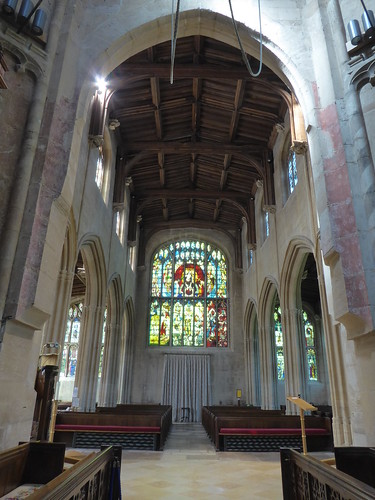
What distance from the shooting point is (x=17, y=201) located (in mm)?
3840

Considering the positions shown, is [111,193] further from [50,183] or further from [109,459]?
[109,459]

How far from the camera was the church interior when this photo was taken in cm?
396

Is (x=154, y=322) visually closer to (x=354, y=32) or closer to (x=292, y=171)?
(x=292, y=171)

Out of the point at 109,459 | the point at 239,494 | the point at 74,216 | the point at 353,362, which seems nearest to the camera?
the point at 109,459

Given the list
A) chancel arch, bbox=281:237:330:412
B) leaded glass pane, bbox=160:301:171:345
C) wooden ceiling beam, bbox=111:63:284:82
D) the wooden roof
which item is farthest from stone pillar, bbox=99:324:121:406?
wooden ceiling beam, bbox=111:63:284:82

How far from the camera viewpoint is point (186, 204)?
670 inches

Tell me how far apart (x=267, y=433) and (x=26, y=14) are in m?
7.85

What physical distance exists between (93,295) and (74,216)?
334 centimetres

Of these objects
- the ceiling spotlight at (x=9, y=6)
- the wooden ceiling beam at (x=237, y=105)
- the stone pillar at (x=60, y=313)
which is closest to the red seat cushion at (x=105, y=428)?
the stone pillar at (x=60, y=313)

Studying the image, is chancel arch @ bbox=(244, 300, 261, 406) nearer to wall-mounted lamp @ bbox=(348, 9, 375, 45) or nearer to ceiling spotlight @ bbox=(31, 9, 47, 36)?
Answer: wall-mounted lamp @ bbox=(348, 9, 375, 45)

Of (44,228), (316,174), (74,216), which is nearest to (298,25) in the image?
(316,174)

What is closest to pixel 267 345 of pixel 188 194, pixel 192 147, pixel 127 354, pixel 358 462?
pixel 127 354

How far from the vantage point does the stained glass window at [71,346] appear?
802 inches

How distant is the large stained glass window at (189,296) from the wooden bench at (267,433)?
9.26 m
